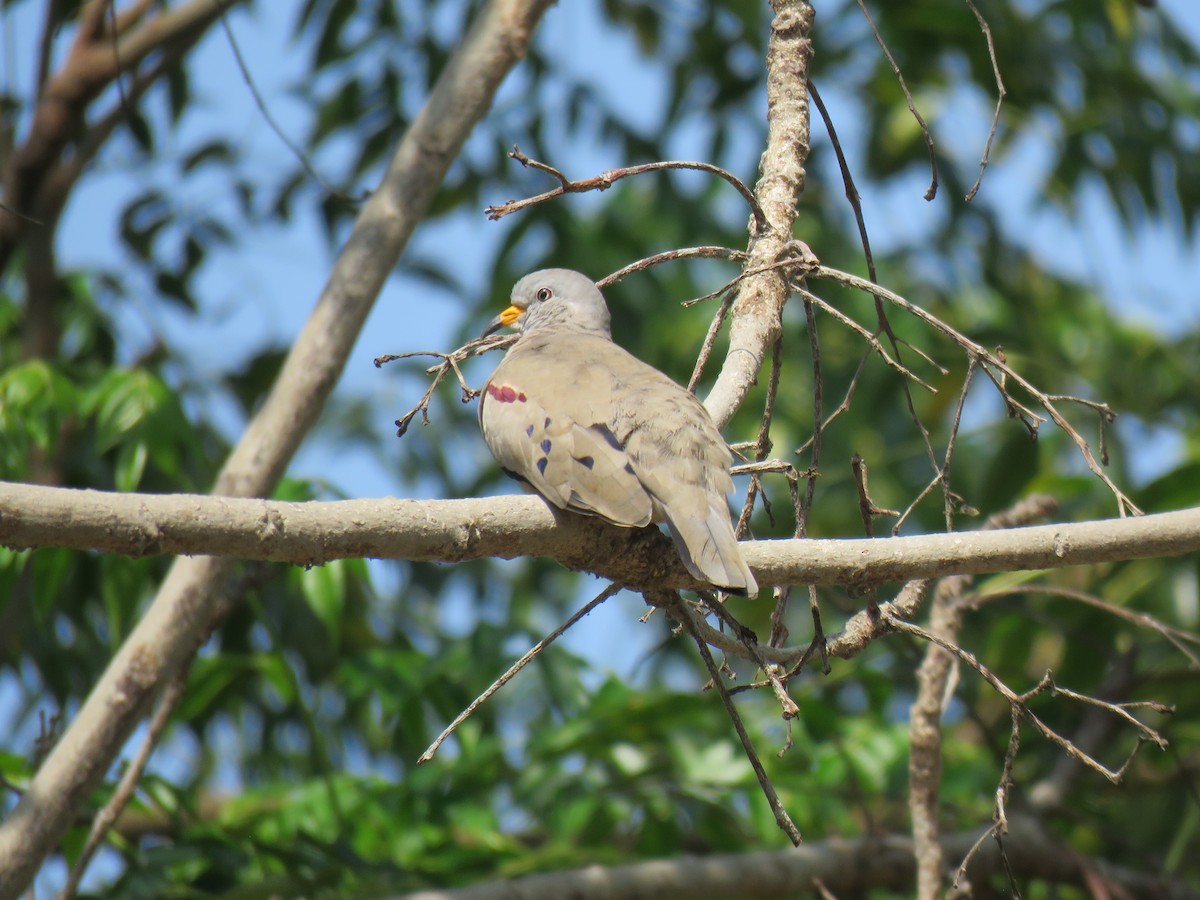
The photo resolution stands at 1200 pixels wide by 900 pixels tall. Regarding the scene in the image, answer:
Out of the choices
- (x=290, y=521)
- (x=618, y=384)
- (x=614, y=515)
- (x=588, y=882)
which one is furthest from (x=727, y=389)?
(x=588, y=882)

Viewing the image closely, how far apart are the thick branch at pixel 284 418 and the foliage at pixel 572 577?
399mm

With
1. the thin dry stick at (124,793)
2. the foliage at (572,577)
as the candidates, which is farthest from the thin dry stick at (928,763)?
the thin dry stick at (124,793)

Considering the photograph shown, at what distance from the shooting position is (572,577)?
8.89 meters

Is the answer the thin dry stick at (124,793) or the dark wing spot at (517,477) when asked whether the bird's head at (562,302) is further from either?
the thin dry stick at (124,793)

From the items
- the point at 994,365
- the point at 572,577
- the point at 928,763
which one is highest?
the point at 994,365

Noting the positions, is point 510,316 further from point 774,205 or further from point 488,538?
point 488,538

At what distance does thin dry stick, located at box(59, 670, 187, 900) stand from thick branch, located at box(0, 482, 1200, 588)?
184 centimetres

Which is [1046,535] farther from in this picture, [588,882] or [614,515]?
[588,882]

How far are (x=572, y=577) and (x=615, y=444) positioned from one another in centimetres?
619

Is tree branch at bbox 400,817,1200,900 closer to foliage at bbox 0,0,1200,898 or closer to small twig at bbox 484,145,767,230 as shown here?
foliage at bbox 0,0,1200,898

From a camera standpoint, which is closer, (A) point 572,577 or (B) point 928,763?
(B) point 928,763

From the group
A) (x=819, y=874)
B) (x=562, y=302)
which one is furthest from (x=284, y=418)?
(x=819, y=874)

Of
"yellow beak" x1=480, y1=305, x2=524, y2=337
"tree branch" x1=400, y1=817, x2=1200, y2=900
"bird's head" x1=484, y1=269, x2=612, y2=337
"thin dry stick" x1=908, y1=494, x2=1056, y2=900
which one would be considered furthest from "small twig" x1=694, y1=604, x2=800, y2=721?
"yellow beak" x1=480, y1=305, x2=524, y2=337

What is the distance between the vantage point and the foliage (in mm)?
4125
